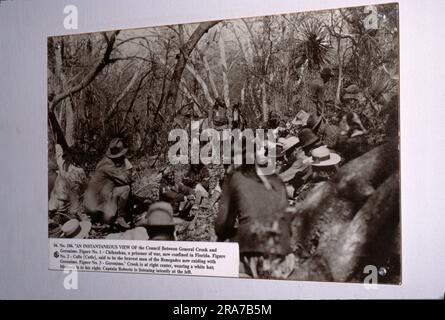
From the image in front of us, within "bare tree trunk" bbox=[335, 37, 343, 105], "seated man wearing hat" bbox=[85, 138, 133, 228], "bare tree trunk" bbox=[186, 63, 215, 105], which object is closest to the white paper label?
"seated man wearing hat" bbox=[85, 138, 133, 228]

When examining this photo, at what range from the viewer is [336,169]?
323cm

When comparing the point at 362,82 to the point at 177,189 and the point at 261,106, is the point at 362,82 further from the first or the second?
the point at 177,189

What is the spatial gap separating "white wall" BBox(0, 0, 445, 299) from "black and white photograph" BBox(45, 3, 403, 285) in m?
0.06

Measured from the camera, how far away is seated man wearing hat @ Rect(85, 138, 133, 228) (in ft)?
11.8

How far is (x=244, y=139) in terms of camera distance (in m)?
3.39

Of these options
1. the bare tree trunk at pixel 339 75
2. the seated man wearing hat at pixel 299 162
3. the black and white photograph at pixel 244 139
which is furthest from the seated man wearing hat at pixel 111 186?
the bare tree trunk at pixel 339 75

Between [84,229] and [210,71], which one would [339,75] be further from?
[84,229]

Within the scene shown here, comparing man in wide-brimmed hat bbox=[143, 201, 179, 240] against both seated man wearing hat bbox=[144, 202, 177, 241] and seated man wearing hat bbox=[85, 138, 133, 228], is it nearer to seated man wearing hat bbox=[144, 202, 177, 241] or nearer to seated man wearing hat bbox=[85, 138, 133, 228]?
seated man wearing hat bbox=[144, 202, 177, 241]

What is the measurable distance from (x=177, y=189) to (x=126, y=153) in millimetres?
351
